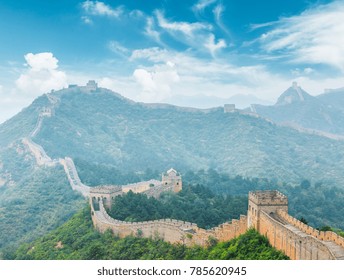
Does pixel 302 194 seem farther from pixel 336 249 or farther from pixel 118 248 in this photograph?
pixel 336 249

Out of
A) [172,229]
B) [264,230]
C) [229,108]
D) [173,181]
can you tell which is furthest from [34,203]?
[229,108]

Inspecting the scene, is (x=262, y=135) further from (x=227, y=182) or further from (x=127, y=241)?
(x=127, y=241)

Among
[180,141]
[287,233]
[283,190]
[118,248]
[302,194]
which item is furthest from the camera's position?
[180,141]

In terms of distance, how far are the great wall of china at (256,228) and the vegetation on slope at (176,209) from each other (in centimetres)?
153

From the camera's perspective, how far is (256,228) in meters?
28.3

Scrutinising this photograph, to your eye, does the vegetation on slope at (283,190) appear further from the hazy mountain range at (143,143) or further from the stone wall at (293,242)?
the stone wall at (293,242)

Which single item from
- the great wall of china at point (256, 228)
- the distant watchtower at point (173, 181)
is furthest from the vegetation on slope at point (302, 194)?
the great wall of china at point (256, 228)

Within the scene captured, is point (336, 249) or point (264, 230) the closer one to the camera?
point (336, 249)

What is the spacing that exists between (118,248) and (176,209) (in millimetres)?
11993

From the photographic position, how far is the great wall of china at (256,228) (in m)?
20.9

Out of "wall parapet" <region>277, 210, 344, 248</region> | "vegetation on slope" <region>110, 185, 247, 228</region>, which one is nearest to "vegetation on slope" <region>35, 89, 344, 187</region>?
"vegetation on slope" <region>110, 185, 247, 228</region>
